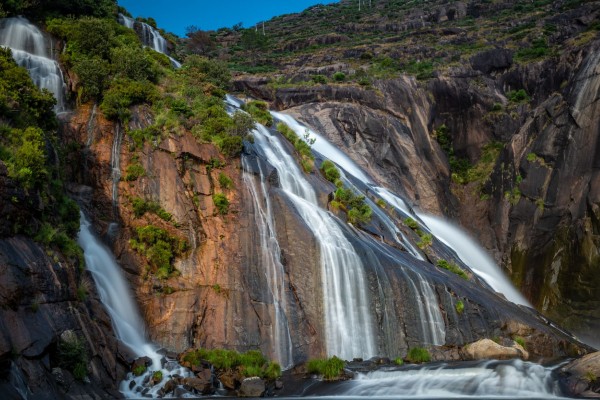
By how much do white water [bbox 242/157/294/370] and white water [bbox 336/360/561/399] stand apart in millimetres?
3673

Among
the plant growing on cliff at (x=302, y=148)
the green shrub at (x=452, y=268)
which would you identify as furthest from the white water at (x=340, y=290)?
the green shrub at (x=452, y=268)

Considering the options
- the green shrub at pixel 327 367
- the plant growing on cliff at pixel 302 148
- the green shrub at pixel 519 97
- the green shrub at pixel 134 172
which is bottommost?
the green shrub at pixel 327 367

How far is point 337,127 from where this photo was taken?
47219 mm

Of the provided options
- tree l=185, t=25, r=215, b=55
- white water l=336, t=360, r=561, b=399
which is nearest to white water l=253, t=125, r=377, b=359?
white water l=336, t=360, r=561, b=399

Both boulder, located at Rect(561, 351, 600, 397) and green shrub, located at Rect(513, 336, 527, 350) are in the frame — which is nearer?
boulder, located at Rect(561, 351, 600, 397)

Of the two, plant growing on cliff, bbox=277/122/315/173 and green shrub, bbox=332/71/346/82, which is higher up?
green shrub, bbox=332/71/346/82

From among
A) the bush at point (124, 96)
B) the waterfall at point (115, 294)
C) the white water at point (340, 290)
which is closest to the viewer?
the waterfall at point (115, 294)

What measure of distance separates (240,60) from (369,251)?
61.2 metres

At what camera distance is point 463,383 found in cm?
1636

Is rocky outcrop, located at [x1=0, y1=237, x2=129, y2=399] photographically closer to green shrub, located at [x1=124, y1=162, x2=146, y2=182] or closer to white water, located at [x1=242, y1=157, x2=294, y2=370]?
white water, located at [x1=242, y1=157, x2=294, y2=370]

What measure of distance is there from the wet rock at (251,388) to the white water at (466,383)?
99.0 inches

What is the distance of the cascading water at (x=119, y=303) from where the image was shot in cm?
1761

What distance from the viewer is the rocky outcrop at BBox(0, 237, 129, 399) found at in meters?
12.7

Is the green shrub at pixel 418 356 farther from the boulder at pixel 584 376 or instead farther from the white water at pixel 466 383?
the boulder at pixel 584 376
